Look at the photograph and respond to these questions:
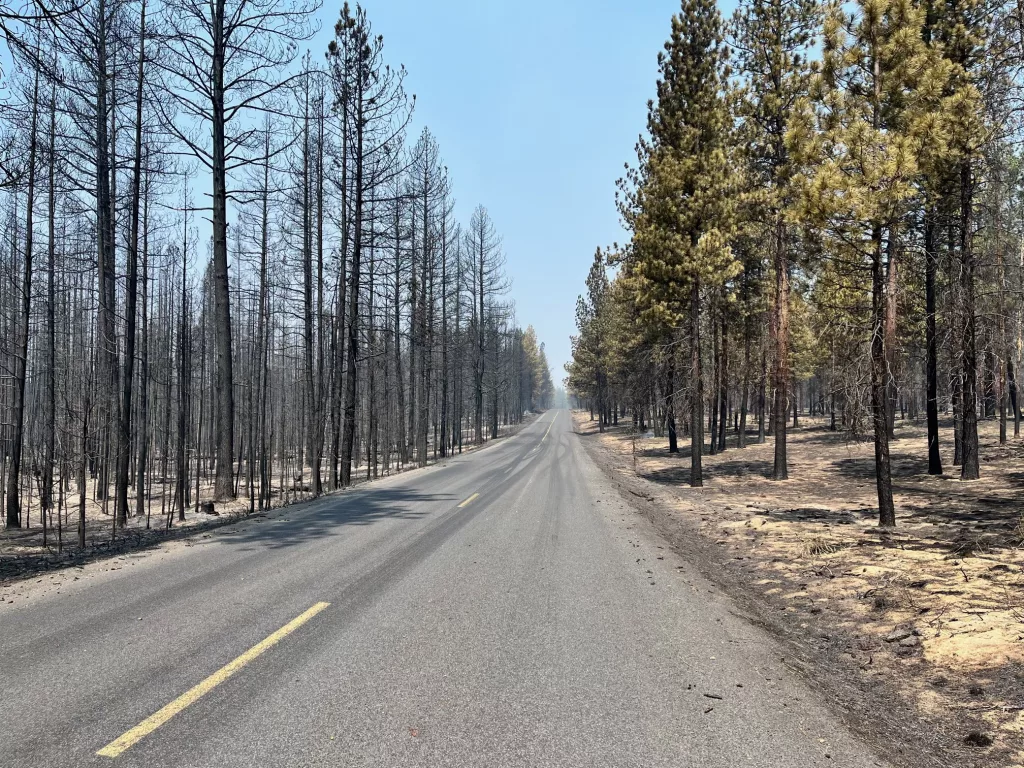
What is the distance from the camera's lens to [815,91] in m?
9.55

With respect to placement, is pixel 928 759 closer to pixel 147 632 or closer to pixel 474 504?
pixel 147 632

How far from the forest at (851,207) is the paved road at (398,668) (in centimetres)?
636

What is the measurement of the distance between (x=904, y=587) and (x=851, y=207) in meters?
5.79

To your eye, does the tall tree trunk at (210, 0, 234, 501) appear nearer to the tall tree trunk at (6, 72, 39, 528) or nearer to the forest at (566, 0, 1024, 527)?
the tall tree trunk at (6, 72, 39, 528)

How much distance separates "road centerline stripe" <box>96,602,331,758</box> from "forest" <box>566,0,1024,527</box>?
864 cm

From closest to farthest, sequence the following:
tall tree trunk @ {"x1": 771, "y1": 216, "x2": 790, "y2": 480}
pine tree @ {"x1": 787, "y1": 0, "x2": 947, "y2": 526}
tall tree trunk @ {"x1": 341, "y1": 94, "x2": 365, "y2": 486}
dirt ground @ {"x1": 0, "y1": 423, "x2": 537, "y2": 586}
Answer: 1. dirt ground @ {"x1": 0, "y1": 423, "x2": 537, "y2": 586}
2. pine tree @ {"x1": 787, "y1": 0, "x2": 947, "y2": 526}
3. tall tree trunk @ {"x1": 771, "y1": 216, "x2": 790, "y2": 480}
4. tall tree trunk @ {"x1": 341, "y1": 94, "x2": 365, "y2": 486}

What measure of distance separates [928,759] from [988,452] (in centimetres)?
2162

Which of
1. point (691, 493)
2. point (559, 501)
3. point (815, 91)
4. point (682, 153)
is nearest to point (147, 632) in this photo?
point (559, 501)

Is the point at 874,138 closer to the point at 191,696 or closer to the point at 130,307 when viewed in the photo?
the point at 191,696

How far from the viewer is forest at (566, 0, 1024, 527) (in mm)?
9023

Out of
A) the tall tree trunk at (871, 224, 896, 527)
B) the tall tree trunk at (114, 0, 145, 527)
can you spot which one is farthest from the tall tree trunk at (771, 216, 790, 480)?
the tall tree trunk at (114, 0, 145, 527)

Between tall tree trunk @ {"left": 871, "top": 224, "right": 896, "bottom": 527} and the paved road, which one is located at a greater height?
tall tree trunk @ {"left": 871, "top": 224, "right": 896, "bottom": 527}

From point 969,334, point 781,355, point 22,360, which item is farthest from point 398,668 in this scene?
point 781,355

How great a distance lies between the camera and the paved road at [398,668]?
307 cm
